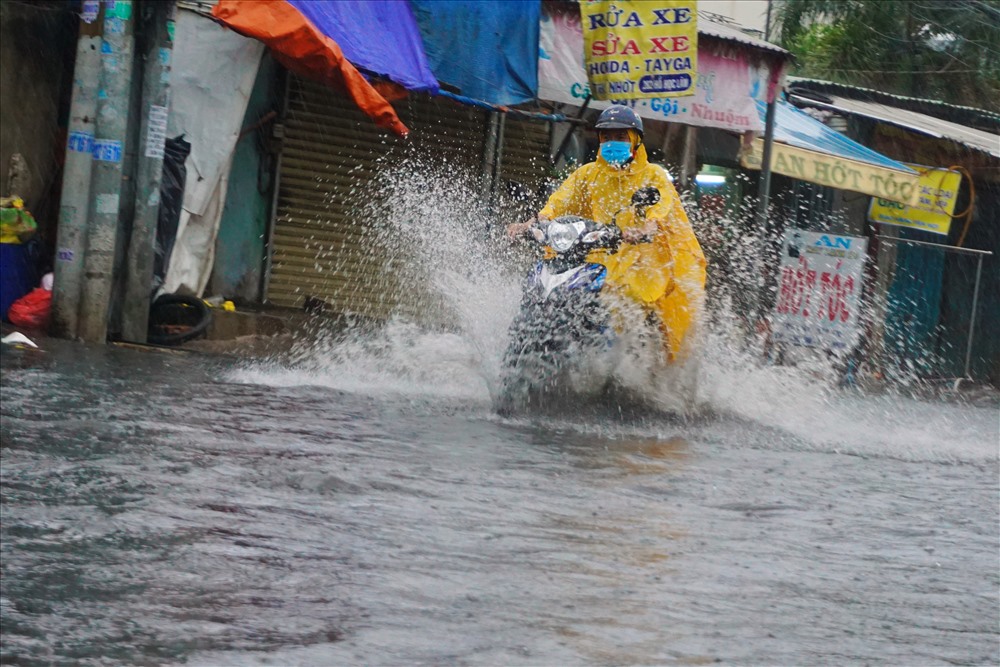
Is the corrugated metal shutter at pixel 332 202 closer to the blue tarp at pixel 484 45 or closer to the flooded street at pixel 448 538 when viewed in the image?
the blue tarp at pixel 484 45

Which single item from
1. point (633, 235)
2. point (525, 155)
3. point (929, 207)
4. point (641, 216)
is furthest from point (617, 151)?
point (929, 207)

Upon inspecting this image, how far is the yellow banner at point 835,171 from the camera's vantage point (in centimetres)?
1424

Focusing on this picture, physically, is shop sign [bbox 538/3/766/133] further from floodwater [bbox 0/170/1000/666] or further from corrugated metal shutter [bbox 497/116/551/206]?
floodwater [bbox 0/170/1000/666]

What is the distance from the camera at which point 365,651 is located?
299 centimetres

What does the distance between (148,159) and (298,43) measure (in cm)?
136

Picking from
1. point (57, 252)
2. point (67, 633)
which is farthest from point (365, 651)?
point (57, 252)

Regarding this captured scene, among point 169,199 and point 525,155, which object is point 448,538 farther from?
point 525,155

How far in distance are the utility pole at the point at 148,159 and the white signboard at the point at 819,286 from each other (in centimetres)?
710

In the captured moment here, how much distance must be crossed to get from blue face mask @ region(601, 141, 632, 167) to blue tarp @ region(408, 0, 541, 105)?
3.94m

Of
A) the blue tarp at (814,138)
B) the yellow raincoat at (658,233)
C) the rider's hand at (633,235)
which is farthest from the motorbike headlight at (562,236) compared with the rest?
the blue tarp at (814,138)

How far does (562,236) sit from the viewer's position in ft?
24.2

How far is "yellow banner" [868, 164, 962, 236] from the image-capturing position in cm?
1634

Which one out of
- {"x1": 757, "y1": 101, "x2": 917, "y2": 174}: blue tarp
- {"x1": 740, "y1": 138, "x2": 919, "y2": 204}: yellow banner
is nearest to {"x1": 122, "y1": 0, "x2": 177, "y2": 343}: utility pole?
{"x1": 740, "y1": 138, "x2": 919, "y2": 204}: yellow banner

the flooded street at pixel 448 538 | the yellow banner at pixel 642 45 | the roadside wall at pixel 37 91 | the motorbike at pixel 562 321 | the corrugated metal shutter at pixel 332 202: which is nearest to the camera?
the flooded street at pixel 448 538
